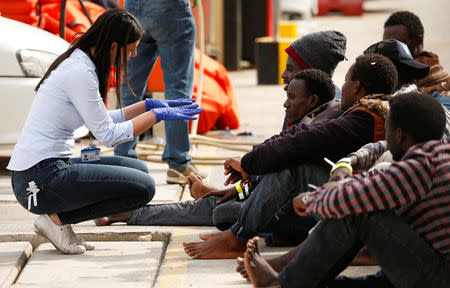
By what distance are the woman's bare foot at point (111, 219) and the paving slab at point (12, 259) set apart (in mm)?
517

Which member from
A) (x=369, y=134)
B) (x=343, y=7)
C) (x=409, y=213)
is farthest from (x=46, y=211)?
(x=343, y=7)

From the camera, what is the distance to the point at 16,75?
6281mm

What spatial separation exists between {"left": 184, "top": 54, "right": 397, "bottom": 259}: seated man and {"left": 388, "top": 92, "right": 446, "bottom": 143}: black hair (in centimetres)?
65

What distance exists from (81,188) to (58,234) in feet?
0.92

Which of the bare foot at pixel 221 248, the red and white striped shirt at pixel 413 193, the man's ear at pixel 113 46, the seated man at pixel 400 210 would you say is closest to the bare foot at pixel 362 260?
the bare foot at pixel 221 248

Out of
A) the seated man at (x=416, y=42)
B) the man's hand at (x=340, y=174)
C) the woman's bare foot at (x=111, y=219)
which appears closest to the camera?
the man's hand at (x=340, y=174)

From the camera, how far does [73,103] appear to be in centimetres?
432

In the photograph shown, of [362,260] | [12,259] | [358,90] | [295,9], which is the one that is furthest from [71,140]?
[295,9]

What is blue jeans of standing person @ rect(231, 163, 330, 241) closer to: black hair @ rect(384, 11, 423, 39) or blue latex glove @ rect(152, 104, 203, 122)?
blue latex glove @ rect(152, 104, 203, 122)

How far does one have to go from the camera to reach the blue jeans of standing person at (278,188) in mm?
3887

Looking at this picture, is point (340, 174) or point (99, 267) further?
point (99, 267)

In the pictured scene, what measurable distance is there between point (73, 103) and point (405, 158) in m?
1.90

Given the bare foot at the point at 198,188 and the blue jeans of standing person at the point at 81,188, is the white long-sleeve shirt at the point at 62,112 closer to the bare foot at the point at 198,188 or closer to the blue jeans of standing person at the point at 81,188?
the blue jeans of standing person at the point at 81,188

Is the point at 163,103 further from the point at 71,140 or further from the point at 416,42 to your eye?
the point at 416,42
